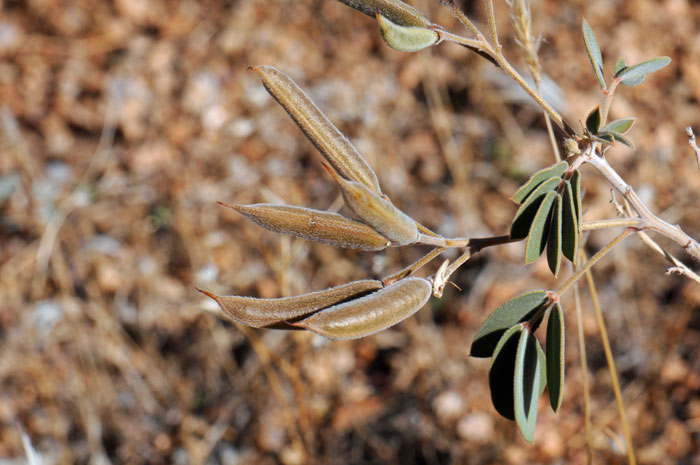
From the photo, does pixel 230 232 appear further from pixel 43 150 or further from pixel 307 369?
pixel 43 150

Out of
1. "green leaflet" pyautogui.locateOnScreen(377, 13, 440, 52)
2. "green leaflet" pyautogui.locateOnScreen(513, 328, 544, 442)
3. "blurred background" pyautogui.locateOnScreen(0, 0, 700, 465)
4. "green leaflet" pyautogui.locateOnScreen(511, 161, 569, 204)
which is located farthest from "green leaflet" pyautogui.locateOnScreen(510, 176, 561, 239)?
"blurred background" pyautogui.locateOnScreen(0, 0, 700, 465)

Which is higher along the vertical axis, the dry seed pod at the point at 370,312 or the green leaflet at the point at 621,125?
the green leaflet at the point at 621,125

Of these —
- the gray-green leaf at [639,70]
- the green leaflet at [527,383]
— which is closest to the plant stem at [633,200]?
the gray-green leaf at [639,70]

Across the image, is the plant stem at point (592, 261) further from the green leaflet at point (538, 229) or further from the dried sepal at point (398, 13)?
the dried sepal at point (398, 13)

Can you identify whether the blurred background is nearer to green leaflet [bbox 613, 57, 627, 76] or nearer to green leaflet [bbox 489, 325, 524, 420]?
green leaflet [bbox 489, 325, 524, 420]

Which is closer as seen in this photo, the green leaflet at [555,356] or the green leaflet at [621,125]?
the green leaflet at [555,356]

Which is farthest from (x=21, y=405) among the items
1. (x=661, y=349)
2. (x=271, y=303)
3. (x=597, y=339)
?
(x=661, y=349)

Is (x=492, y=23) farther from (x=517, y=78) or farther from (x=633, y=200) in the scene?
(x=633, y=200)

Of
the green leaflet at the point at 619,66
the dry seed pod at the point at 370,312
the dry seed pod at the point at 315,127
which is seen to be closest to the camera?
the dry seed pod at the point at 370,312
